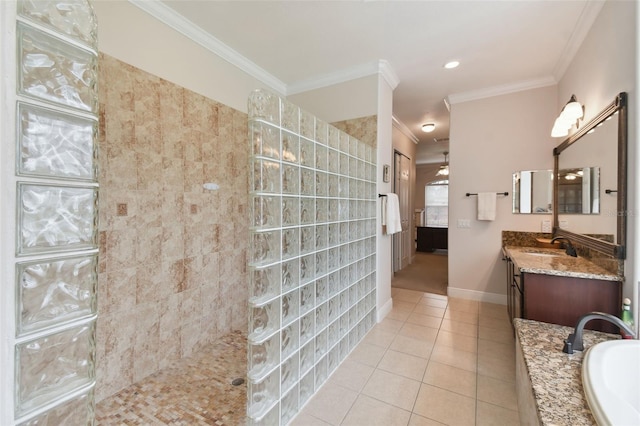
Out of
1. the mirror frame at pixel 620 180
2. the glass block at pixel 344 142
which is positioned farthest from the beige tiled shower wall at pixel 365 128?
the mirror frame at pixel 620 180

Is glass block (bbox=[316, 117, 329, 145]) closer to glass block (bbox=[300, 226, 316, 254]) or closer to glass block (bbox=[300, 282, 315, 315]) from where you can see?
glass block (bbox=[300, 226, 316, 254])

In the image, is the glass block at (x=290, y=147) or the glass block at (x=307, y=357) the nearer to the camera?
the glass block at (x=290, y=147)

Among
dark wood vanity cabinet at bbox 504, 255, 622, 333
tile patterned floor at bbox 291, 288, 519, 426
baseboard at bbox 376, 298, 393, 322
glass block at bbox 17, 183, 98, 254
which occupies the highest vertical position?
glass block at bbox 17, 183, 98, 254

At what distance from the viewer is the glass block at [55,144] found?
570mm

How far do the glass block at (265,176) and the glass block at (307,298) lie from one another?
676 mm

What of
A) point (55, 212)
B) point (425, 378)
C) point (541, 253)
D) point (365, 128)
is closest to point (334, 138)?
point (365, 128)

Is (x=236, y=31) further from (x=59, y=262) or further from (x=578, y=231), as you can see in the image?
(x=578, y=231)

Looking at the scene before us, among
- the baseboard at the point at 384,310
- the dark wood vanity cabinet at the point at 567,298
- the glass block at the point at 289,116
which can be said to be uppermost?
the glass block at the point at 289,116

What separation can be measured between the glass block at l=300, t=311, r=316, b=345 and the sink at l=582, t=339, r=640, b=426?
1.30 m

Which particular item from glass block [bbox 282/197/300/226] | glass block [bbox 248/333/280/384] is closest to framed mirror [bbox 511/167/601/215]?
glass block [bbox 282/197/300/226]

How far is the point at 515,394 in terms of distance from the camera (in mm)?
1722

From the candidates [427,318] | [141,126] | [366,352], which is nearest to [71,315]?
[141,126]

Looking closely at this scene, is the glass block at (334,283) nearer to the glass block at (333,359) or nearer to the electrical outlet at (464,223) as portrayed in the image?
the glass block at (333,359)

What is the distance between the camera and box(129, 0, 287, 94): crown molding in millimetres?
1877
